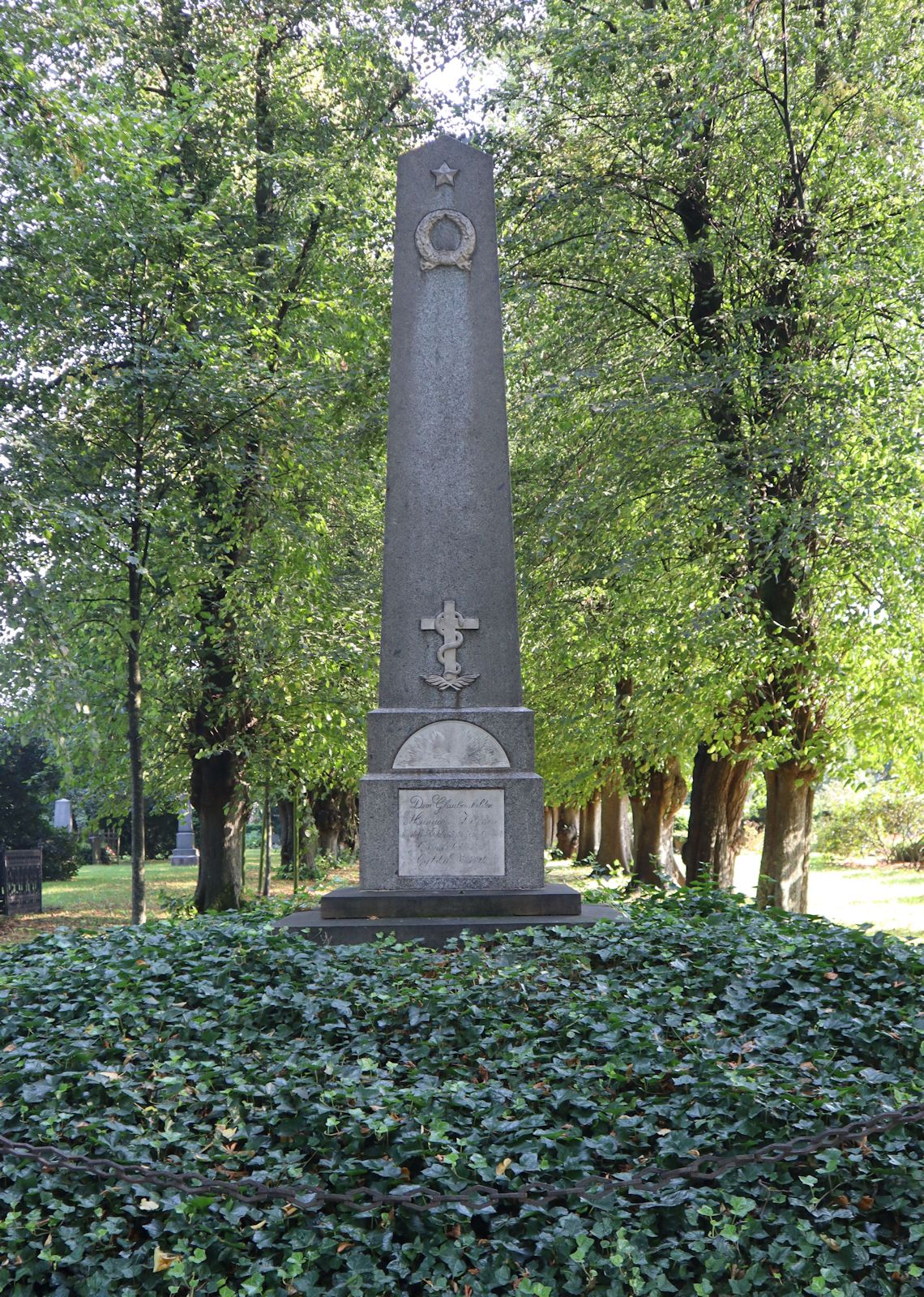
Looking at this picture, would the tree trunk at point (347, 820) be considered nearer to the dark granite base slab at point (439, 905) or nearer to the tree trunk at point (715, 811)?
the tree trunk at point (715, 811)

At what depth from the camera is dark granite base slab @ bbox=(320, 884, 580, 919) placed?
22.5 feet


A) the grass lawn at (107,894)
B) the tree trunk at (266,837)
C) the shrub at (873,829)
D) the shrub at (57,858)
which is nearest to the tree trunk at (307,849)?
the grass lawn at (107,894)

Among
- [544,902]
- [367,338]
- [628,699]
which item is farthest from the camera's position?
[367,338]

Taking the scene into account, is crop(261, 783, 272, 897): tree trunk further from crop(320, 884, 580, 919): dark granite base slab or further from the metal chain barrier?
the metal chain barrier

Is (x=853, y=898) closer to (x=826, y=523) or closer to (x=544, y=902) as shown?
(x=826, y=523)

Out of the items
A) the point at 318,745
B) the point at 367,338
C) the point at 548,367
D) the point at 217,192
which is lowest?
the point at 318,745

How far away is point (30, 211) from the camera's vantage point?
10500mm

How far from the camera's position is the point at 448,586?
7.61m

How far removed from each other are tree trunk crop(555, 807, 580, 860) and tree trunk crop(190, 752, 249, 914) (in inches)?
854

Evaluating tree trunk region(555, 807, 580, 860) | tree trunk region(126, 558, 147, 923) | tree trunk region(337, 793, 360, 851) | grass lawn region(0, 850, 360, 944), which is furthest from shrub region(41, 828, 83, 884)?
tree trunk region(126, 558, 147, 923)

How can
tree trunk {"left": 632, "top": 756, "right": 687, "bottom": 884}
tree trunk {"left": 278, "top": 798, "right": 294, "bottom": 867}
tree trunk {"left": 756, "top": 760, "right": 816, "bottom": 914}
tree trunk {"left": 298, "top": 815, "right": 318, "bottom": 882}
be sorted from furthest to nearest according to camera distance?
tree trunk {"left": 278, "top": 798, "right": 294, "bottom": 867}, tree trunk {"left": 298, "top": 815, "right": 318, "bottom": 882}, tree trunk {"left": 632, "top": 756, "right": 687, "bottom": 884}, tree trunk {"left": 756, "top": 760, "right": 816, "bottom": 914}

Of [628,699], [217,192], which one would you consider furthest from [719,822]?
[217,192]

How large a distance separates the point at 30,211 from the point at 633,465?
6111 mm

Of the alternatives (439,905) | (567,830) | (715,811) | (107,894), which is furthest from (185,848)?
(439,905)
